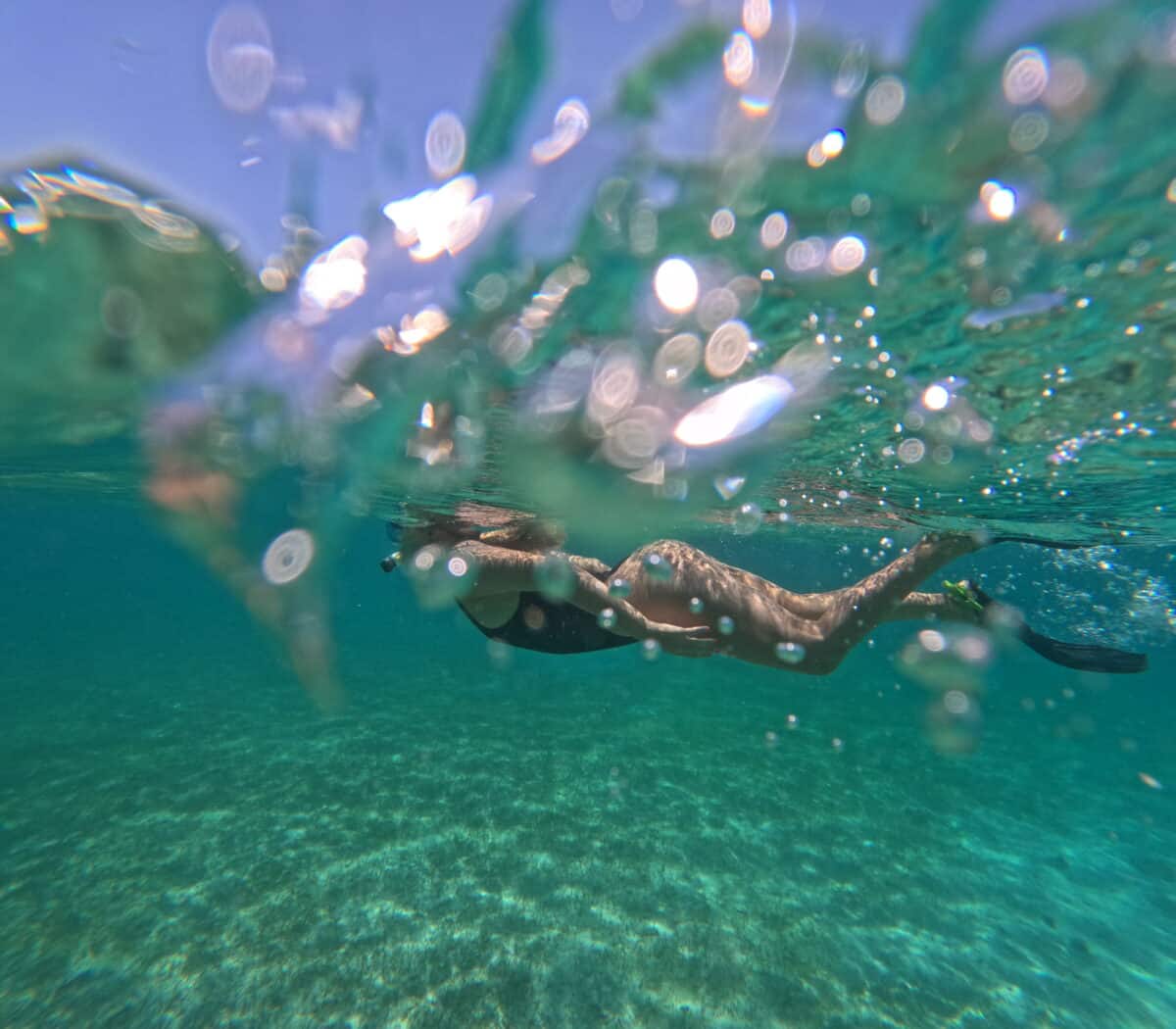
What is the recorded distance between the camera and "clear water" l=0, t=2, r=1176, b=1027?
14.1 feet

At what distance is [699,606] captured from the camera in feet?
21.6

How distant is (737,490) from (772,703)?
1405 cm

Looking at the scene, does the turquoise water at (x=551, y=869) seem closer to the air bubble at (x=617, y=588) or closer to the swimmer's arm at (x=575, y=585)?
the swimmer's arm at (x=575, y=585)

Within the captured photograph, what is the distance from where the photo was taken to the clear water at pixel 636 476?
429cm

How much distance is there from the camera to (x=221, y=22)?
11.2ft

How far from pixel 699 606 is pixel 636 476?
7010 millimetres

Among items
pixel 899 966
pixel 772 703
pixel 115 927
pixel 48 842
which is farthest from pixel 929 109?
pixel 772 703

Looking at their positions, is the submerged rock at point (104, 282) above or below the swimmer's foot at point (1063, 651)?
above

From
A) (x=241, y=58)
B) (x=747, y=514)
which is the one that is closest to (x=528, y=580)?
(x=241, y=58)

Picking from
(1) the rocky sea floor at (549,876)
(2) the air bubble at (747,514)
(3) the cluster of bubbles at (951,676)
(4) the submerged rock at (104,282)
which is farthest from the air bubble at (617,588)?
(2) the air bubble at (747,514)

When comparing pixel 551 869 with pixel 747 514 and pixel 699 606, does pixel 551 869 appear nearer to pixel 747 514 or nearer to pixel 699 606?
pixel 699 606

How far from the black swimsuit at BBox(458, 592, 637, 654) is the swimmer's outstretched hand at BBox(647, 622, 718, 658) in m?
1.28

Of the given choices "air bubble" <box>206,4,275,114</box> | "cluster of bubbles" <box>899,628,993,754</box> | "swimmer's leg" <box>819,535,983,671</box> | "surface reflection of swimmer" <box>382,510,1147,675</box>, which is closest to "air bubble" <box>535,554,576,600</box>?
"surface reflection of swimmer" <box>382,510,1147,675</box>

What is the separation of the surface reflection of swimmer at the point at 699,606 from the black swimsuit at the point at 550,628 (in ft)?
0.04
